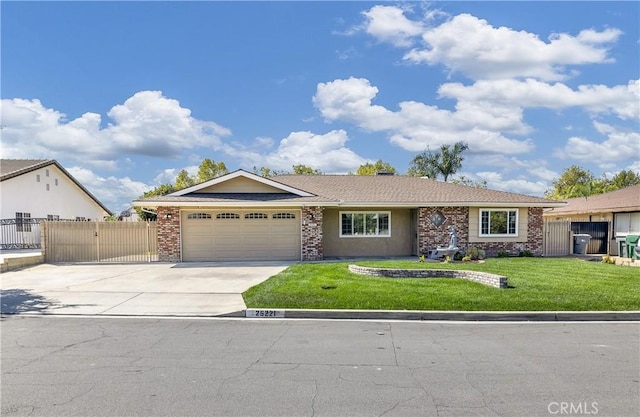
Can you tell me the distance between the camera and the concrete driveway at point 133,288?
9266 mm

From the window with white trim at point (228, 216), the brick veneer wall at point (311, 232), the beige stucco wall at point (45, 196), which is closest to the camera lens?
the brick veneer wall at point (311, 232)

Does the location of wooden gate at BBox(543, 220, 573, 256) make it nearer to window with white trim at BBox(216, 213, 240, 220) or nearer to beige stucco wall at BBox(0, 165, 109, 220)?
window with white trim at BBox(216, 213, 240, 220)

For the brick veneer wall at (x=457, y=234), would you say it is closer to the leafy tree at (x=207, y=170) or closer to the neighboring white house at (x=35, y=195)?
the neighboring white house at (x=35, y=195)

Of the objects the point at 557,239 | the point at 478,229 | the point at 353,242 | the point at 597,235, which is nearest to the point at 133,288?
the point at 353,242

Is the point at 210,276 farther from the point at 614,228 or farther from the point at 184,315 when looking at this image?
the point at 614,228

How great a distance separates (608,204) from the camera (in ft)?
77.6

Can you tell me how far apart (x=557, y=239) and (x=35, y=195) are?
31349 millimetres

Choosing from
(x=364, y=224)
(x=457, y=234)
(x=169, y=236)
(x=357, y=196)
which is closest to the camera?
(x=169, y=236)

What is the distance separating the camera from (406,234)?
805 inches

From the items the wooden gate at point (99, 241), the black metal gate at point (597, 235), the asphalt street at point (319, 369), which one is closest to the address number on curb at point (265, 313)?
the asphalt street at point (319, 369)

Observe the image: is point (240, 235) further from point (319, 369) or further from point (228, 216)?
point (319, 369)

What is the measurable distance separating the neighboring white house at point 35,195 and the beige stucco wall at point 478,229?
24257 mm

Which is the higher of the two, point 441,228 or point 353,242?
point 441,228

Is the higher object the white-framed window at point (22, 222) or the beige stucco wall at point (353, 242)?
the white-framed window at point (22, 222)
